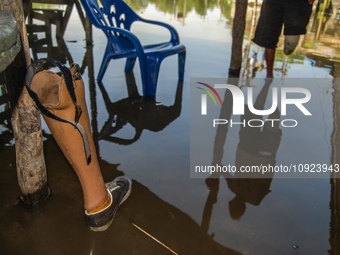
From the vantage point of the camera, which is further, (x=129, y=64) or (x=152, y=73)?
(x=129, y=64)

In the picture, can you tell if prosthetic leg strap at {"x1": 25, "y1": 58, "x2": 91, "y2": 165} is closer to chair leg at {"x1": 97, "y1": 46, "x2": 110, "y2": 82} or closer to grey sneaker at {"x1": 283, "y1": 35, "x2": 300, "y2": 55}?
chair leg at {"x1": 97, "y1": 46, "x2": 110, "y2": 82}

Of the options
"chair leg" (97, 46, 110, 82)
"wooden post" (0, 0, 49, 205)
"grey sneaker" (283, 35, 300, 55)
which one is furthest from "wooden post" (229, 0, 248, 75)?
"wooden post" (0, 0, 49, 205)

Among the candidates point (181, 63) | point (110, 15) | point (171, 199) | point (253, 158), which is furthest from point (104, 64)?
point (171, 199)

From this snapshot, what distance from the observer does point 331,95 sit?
354 centimetres

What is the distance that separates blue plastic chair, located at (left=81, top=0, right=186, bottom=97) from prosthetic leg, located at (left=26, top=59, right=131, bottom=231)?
6.18 feet

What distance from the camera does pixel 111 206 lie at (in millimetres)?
1474

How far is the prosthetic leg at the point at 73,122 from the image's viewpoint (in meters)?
1.13

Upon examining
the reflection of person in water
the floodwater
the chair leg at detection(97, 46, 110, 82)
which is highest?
the chair leg at detection(97, 46, 110, 82)

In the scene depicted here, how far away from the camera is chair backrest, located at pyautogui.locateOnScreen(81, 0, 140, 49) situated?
3.04m

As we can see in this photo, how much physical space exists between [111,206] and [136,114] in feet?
4.77

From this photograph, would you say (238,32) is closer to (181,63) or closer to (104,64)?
(181,63)

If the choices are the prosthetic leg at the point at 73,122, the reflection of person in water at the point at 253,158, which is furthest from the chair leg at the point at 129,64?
the prosthetic leg at the point at 73,122

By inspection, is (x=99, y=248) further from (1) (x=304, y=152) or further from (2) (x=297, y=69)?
(2) (x=297, y=69)

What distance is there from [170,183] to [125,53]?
203 cm
